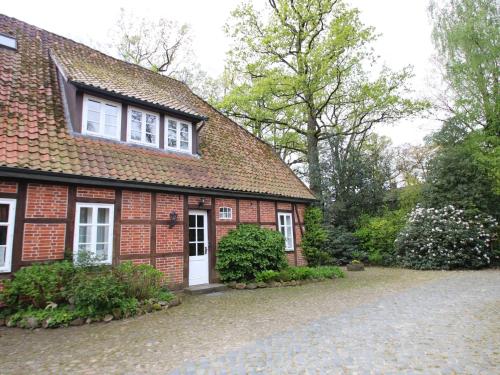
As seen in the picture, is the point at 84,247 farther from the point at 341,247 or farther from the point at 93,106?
the point at 341,247

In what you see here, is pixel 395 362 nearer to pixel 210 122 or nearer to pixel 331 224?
pixel 210 122

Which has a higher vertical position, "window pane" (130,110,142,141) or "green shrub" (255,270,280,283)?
"window pane" (130,110,142,141)

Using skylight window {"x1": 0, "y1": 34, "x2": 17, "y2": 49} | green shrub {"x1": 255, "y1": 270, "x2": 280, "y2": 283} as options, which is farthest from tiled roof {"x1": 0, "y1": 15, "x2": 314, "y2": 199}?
green shrub {"x1": 255, "y1": 270, "x2": 280, "y2": 283}

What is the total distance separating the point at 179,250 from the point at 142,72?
778 centimetres

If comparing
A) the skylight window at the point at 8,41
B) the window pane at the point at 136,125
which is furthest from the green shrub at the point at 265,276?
the skylight window at the point at 8,41

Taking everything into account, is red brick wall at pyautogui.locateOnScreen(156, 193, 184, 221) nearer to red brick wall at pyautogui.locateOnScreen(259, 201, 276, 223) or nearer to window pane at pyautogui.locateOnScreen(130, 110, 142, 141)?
window pane at pyautogui.locateOnScreen(130, 110, 142, 141)

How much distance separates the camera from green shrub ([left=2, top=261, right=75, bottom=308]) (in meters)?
6.16

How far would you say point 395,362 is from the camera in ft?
13.2

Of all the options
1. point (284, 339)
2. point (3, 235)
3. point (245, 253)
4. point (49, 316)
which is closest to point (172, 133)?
point (245, 253)

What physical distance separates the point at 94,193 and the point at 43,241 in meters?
1.45

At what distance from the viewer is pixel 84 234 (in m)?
A: 7.70

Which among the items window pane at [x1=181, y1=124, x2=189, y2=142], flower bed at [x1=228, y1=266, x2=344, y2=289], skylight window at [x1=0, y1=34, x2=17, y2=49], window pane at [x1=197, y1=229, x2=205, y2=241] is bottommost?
flower bed at [x1=228, y1=266, x2=344, y2=289]

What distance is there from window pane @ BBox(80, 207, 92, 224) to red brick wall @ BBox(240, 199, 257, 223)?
15.3ft

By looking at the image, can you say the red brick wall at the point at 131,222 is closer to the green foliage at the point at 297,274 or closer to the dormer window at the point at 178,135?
the green foliage at the point at 297,274
